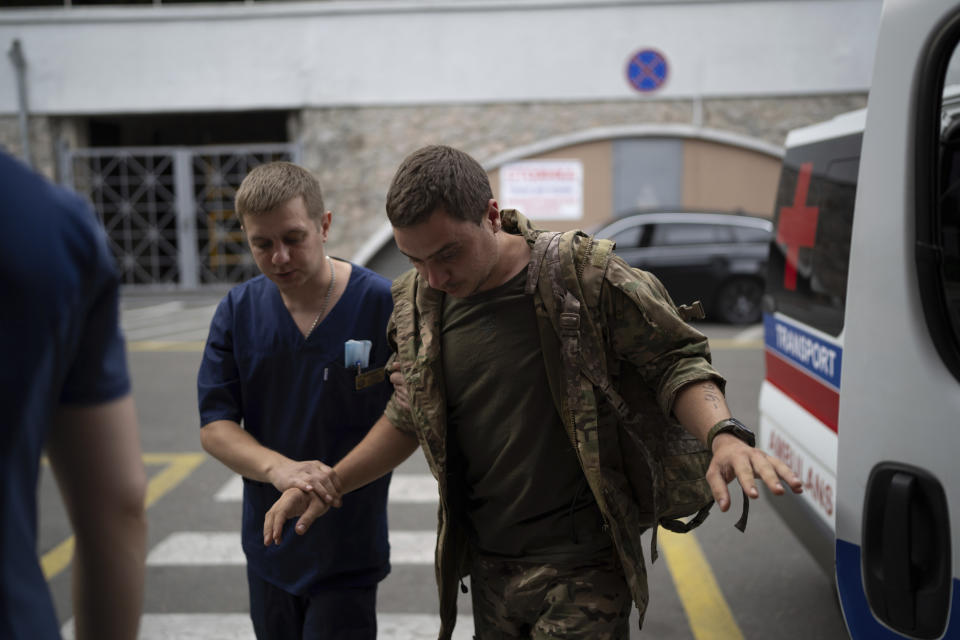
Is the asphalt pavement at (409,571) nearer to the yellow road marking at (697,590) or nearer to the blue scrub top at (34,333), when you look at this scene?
the yellow road marking at (697,590)

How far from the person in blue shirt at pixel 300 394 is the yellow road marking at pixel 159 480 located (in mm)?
2518

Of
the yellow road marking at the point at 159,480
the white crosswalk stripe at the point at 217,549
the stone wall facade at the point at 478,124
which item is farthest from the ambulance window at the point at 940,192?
the stone wall facade at the point at 478,124

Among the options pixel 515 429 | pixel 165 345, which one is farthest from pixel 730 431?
pixel 165 345

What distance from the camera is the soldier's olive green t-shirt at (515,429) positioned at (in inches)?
80.1

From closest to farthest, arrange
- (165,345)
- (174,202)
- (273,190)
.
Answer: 1. (273,190)
2. (165,345)
3. (174,202)

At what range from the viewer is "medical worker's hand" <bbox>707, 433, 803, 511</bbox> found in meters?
1.56

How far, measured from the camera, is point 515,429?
2.04m

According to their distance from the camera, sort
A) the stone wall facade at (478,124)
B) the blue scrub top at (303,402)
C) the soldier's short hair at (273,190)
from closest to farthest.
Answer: the soldier's short hair at (273,190) < the blue scrub top at (303,402) < the stone wall facade at (478,124)

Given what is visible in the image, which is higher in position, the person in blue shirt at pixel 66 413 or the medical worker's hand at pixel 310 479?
the person in blue shirt at pixel 66 413

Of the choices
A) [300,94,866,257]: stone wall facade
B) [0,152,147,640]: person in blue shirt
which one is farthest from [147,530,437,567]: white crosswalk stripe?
[300,94,866,257]: stone wall facade

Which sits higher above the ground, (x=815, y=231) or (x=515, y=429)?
(x=815, y=231)

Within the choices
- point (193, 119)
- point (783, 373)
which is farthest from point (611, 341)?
point (193, 119)

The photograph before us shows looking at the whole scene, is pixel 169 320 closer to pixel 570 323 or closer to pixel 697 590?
pixel 697 590

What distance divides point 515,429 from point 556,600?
0.41 meters
